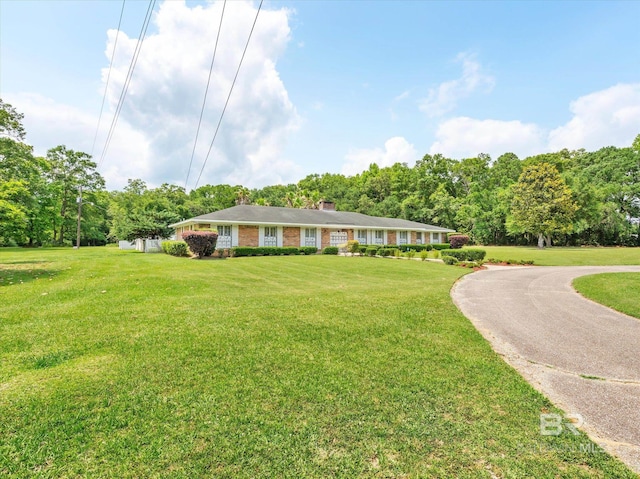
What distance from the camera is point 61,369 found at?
3.55 m

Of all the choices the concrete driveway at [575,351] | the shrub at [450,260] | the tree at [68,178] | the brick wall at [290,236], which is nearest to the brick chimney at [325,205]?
the brick wall at [290,236]

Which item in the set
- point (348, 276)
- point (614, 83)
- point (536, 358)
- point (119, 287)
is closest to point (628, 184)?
point (614, 83)

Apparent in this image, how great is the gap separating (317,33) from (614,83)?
61.9 feet

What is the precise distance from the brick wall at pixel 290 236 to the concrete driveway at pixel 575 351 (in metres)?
17.1

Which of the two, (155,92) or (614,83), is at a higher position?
(614,83)

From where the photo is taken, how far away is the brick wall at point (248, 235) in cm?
2281

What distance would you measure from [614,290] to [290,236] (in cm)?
1971

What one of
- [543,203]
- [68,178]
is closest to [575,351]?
[543,203]

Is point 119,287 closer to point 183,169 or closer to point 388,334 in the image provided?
point 388,334

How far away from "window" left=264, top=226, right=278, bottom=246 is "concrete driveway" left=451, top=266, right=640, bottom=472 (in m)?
17.1

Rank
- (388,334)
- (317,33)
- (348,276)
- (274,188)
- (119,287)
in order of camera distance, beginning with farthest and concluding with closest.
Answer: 1. (274,188)
2. (348,276)
3. (317,33)
4. (119,287)
5. (388,334)

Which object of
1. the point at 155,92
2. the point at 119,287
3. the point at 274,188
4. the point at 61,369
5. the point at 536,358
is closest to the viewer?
the point at 61,369

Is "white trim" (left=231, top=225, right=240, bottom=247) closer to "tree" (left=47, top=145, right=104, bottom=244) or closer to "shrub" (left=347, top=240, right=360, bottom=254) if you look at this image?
"shrub" (left=347, top=240, right=360, bottom=254)

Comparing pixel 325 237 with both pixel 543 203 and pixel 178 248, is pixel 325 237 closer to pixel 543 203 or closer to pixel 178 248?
pixel 178 248
